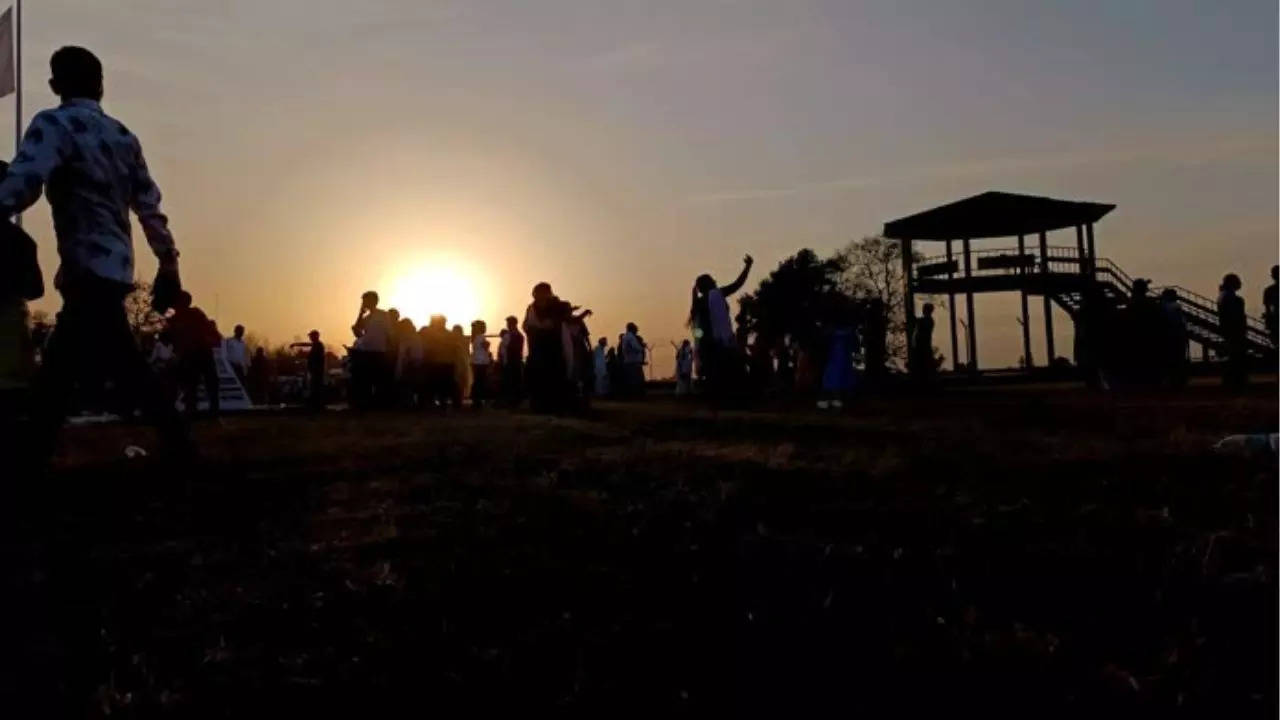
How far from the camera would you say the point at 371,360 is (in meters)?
22.1

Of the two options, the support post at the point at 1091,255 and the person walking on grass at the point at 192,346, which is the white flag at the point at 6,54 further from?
the support post at the point at 1091,255

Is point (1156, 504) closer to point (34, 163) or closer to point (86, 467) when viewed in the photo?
point (34, 163)

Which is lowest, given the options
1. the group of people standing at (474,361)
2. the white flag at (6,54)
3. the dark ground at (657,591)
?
the dark ground at (657,591)

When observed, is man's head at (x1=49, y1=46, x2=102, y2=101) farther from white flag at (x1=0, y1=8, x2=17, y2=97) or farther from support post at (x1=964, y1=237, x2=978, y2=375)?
support post at (x1=964, y1=237, x2=978, y2=375)

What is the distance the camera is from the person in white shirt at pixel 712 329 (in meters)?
17.0

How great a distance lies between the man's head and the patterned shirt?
5 centimetres

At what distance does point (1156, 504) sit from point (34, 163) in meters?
5.07

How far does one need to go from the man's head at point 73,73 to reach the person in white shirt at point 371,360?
50.5ft

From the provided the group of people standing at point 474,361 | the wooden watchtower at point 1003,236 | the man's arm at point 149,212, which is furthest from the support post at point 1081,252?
the man's arm at point 149,212

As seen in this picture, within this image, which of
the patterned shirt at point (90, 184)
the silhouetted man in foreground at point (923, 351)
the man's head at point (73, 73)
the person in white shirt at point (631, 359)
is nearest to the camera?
the patterned shirt at point (90, 184)

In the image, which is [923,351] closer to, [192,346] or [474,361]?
[474,361]

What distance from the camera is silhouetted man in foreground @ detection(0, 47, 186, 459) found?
5.96m

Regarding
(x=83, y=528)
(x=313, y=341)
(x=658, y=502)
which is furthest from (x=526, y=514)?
(x=313, y=341)

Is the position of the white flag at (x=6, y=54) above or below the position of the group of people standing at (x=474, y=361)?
above
